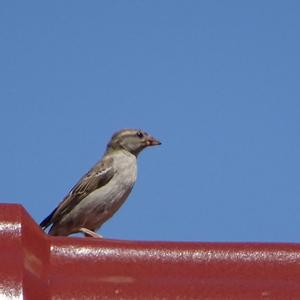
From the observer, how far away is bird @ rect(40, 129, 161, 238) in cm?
906

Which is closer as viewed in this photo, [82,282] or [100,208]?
[82,282]

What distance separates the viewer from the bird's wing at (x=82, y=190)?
9234 mm

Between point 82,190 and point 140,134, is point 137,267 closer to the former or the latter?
point 82,190

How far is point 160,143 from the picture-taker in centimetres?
981

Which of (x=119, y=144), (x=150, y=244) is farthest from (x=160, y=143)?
(x=150, y=244)

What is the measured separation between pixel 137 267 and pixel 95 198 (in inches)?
196

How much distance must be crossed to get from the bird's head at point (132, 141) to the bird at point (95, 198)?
227 mm

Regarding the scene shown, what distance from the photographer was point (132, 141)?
9.92 meters

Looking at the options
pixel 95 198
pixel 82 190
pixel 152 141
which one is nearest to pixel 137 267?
pixel 95 198

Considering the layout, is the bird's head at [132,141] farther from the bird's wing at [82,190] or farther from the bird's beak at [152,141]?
the bird's wing at [82,190]

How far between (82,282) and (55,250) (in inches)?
14.0

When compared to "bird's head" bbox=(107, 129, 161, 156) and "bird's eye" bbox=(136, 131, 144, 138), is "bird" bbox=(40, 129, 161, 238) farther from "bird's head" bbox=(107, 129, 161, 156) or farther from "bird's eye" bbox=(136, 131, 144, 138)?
"bird's eye" bbox=(136, 131, 144, 138)

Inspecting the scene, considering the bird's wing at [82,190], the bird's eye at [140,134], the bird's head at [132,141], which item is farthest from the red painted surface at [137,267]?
the bird's eye at [140,134]

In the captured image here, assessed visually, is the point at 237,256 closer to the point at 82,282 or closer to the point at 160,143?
the point at 82,282
